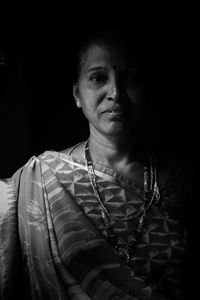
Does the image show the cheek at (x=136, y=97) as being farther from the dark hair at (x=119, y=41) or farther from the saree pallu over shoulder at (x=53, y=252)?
the saree pallu over shoulder at (x=53, y=252)

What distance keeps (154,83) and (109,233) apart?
62cm

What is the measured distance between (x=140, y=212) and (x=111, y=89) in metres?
0.47

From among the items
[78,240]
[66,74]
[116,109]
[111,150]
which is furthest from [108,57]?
[78,240]

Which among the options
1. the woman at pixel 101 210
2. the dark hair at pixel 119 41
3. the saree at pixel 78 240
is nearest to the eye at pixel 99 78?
the woman at pixel 101 210

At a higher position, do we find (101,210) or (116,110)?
(116,110)

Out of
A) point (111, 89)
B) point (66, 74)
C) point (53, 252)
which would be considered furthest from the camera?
point (66, 74)

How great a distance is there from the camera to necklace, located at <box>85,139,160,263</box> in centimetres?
127

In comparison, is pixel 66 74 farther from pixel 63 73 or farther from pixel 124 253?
pixel 124 253

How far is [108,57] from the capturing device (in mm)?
1319

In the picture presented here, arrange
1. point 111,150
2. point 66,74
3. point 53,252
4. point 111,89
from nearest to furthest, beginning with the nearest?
point 53,252 < point 111,89 < point 111,150 < point 66,74

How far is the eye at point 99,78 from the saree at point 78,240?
0.34 metres

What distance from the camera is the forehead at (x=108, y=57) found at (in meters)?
1.32

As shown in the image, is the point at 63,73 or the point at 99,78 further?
the point at 63,73

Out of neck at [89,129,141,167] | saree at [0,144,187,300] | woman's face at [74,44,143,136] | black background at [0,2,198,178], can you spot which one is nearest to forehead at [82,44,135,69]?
woman's face at [74,44,143,136]
